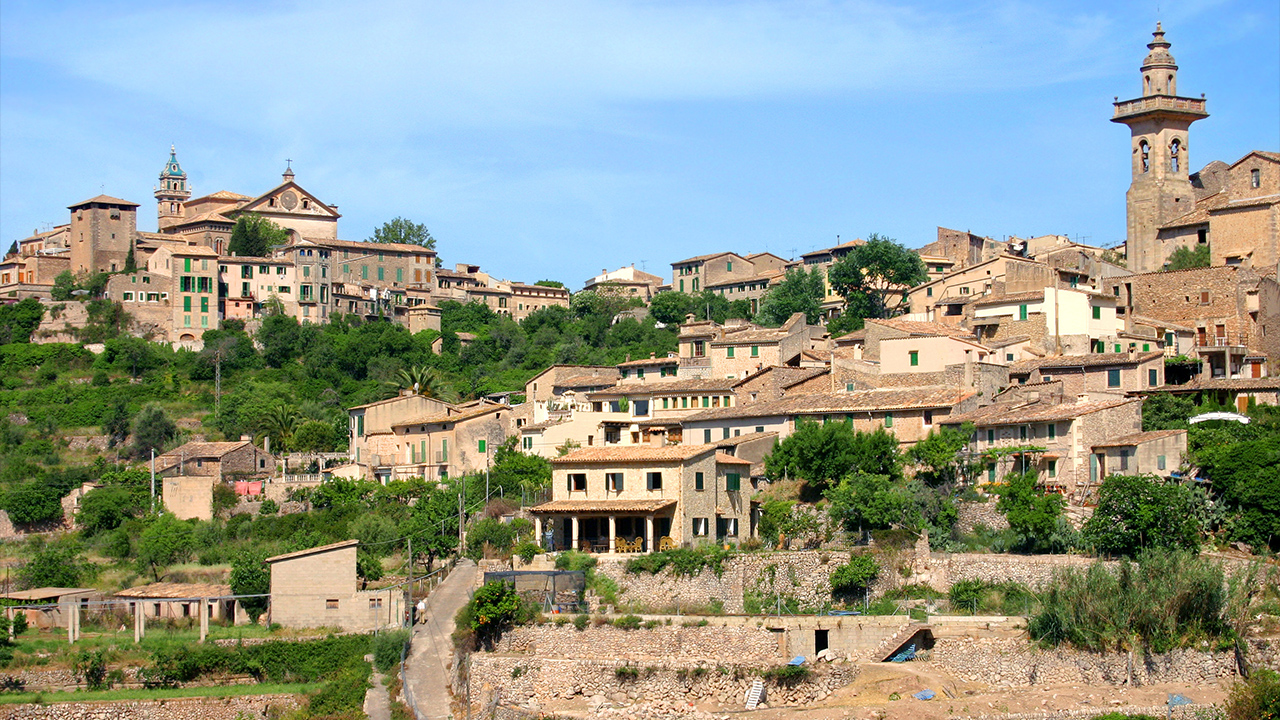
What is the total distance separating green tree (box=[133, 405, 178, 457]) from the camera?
73125 mm

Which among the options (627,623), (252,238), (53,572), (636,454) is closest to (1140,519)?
(627,623)

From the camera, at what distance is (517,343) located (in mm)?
93125

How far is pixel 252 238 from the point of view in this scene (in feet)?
329

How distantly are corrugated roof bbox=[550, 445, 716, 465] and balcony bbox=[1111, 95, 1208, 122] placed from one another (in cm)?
3276

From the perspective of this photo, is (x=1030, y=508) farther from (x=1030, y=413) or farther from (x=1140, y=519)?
(x=1030, y=413)

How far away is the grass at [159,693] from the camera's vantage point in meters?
41.2

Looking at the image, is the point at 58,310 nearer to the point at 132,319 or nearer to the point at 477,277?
the point at 132,319

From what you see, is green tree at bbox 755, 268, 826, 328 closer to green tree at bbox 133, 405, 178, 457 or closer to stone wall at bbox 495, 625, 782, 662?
green tree at bbox 133, 405, 178, 457

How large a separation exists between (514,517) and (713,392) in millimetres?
10497

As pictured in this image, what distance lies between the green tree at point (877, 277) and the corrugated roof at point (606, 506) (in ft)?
111

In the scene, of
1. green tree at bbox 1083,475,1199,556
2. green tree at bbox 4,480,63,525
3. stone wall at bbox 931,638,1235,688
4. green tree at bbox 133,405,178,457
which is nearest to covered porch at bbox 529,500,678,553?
stone wall at bbox 931,638,1235,688

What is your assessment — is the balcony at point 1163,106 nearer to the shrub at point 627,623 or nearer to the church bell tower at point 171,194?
the shrub at point 627,623

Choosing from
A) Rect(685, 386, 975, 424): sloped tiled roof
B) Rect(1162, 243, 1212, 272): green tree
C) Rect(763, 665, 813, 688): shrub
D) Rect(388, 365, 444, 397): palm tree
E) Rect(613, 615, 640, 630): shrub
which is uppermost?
Rect(1162, 243, 1212, 272): green tree

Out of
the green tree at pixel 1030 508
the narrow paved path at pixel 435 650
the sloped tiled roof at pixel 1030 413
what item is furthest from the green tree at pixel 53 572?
the green tree at pixel 1030 508
